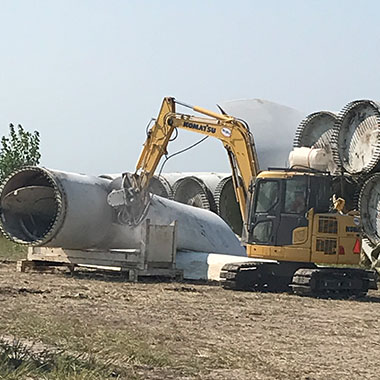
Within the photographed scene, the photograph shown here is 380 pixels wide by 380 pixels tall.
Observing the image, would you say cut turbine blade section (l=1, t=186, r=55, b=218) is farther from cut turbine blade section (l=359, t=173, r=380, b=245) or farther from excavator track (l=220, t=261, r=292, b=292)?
cut turbine blade section (l=359, t=173, r=380, b=245)

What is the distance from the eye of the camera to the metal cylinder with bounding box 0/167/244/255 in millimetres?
18058

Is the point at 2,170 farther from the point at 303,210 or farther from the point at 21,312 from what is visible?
the point at 21,312

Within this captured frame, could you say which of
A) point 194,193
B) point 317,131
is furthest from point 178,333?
point 194,193

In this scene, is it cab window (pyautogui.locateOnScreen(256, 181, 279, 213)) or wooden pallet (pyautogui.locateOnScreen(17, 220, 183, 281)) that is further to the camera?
wooden pallet (pyautogui.locateOnScreen(17, 220, 183, 281))

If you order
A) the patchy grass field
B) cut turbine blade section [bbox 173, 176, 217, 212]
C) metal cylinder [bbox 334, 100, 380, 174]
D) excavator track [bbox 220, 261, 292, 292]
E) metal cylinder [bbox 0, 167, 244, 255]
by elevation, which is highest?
metal cylinder [bbox 334, 100, 380, 174]

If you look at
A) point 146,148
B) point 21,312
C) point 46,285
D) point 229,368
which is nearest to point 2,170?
point 146,148

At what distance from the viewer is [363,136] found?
18828 millimetres

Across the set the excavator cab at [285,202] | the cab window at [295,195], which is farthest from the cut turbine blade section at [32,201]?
the cab window at [295,195]

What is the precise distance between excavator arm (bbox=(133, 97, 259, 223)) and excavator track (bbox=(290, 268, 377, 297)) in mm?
2593

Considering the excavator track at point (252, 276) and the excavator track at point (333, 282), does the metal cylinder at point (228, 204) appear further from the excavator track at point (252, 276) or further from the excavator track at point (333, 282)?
the excavator track at point (333, 282)

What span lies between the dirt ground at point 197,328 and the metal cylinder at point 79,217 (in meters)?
1.59

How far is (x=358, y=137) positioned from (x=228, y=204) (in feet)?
23.4

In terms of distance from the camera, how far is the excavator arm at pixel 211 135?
18.0 m

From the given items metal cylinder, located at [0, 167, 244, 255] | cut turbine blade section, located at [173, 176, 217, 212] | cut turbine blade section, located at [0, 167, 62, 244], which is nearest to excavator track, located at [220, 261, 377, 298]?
metal cylinder, located at [0, 167, 244, 255]
